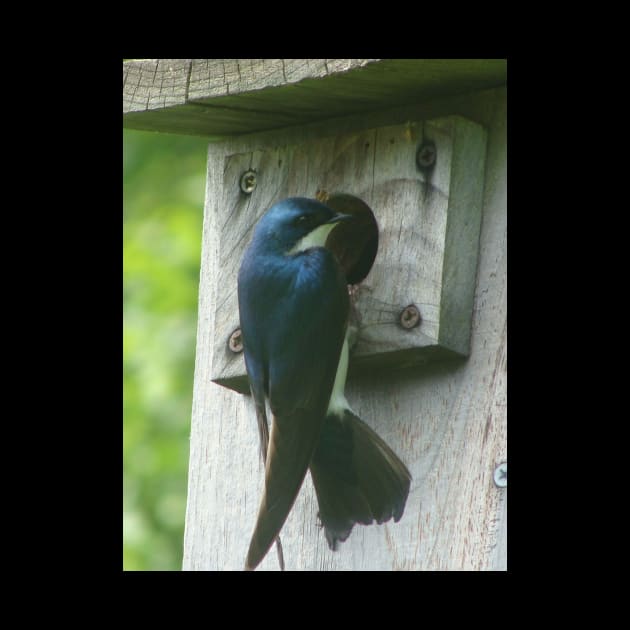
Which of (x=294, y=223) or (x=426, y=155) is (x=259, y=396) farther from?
(x=426, y=155)

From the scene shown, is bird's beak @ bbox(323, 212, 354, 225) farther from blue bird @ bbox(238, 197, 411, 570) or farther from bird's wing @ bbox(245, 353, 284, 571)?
bird's wing @ bbox(245, 353, 284, 571)

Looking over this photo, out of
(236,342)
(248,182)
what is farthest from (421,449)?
(248,182)

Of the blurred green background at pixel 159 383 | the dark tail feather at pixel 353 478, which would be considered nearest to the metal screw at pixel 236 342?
the dark tail feather at pixel 353 478

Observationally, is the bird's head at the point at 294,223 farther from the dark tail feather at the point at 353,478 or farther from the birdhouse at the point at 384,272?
the dark tail feather at the point at 353,478

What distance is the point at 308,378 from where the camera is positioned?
2.62 metres

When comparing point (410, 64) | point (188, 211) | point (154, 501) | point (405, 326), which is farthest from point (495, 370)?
point (188, 211)

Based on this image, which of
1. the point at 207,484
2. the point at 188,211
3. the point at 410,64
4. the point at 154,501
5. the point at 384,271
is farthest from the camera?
the point at 188,211

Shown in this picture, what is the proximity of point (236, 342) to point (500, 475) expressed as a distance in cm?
68

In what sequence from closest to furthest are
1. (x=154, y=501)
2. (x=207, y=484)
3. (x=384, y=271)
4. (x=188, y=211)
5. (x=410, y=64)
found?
(x=410, y=64) → (x=384, y=271) → (x=207, y=484) → (x=154, y=501) → (x=188, y=211)

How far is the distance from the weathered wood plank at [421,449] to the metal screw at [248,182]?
0.05 m

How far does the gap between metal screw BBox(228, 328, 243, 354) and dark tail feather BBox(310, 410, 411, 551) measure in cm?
29

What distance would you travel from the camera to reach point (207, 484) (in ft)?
9.76

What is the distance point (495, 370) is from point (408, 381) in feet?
0.66

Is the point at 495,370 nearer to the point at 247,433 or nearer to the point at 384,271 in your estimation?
the point at 384,271
